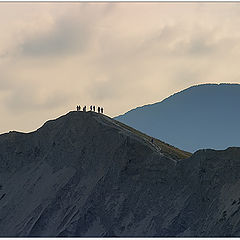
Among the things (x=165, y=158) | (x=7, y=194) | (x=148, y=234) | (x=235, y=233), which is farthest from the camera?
(x=7, y=194)

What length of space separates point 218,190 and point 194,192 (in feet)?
10.7

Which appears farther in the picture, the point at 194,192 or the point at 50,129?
the point at 50,129

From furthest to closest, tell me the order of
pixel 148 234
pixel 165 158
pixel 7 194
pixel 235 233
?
1. pixel 7 194
2. pixel 165 158
3. pixel 148 234
4. pixel 235 233

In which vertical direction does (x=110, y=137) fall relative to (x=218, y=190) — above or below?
above

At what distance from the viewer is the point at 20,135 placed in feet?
468

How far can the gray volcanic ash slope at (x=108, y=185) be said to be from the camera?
366 ft

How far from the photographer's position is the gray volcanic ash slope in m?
112

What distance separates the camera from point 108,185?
399ft

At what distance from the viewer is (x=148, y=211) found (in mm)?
115875

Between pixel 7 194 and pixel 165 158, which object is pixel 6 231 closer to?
pixel 7 194

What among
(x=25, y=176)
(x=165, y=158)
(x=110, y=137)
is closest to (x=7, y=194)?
(x=25, y=176)

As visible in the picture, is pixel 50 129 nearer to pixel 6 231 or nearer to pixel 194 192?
pixel 6 231

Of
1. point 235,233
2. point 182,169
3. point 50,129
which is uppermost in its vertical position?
point 50,129

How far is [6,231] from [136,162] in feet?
62.7
